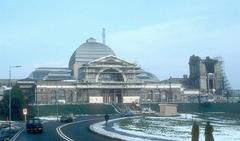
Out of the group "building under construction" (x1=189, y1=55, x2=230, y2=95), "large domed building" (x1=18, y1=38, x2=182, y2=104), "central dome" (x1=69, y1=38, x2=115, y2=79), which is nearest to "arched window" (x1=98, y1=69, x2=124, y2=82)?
"large domed building" (x1=18, y1=38, x2=182, y2=104)

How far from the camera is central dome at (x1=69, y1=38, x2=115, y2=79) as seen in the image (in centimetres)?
15288

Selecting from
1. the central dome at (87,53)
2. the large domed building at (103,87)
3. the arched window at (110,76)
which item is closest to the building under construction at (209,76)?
the large domed building at (103,87)

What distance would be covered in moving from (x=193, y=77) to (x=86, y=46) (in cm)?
4690

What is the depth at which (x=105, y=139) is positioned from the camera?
34.8 m

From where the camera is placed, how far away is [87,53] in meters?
156

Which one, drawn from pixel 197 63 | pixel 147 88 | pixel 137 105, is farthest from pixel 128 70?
pixel 197 63

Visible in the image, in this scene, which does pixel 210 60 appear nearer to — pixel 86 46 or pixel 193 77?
pixel 193 77

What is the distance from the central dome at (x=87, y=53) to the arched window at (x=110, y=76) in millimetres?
17562

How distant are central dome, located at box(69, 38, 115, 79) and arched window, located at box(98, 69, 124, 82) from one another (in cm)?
1756

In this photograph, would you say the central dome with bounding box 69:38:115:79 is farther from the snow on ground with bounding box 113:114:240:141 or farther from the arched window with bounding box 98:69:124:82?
the snow on ground with bounding box 113:114:240:141

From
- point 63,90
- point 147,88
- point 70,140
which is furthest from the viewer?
point 147,88

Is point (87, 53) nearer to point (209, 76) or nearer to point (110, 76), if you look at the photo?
point (110, 76)

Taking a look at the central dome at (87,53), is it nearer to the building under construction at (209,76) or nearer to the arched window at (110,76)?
the arched window at (110,76)

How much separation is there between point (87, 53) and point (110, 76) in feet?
73.5
